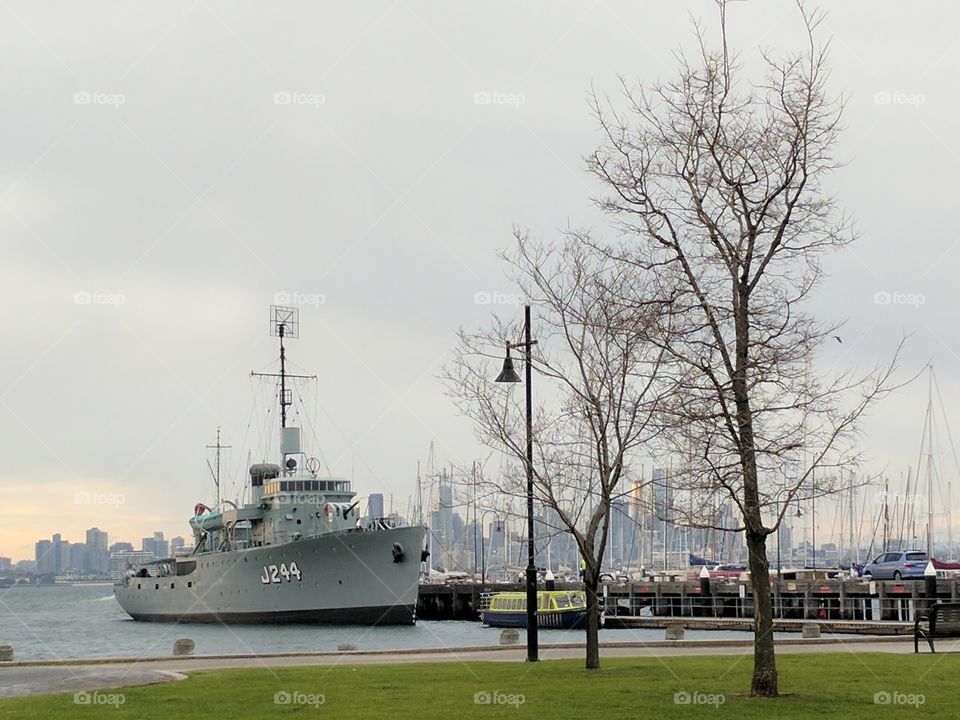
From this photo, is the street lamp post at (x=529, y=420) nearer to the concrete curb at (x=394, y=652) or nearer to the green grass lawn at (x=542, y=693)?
the green grass lawn at (x=542, y=693)

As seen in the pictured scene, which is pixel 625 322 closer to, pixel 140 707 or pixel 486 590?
pixel 140 707

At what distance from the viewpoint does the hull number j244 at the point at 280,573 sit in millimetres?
74250

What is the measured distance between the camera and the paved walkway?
24625 mm

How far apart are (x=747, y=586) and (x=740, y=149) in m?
53.5

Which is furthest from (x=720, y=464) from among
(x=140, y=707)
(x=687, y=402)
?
(x=140, y=707)

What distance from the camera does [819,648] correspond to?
110 ft

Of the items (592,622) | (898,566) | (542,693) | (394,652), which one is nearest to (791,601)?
(898,566)

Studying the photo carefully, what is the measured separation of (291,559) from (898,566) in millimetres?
34653

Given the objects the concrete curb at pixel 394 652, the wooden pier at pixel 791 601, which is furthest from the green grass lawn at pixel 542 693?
the wooden pier at pixel 791 601

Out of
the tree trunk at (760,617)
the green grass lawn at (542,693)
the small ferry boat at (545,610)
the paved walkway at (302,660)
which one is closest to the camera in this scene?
the green grass lawn at (542,693)

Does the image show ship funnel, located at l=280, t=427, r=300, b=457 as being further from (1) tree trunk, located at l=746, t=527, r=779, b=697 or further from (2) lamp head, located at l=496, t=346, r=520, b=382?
(1) tree trunk, located at l=746, t=527, r=779, b=697

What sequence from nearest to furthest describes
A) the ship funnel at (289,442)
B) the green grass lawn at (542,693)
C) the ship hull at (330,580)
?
the green grass lawn at (542,693), the ship hull at (330,580), the ship funnel at (289,442)

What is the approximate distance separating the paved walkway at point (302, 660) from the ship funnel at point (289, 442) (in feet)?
165

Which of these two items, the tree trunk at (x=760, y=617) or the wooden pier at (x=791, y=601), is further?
the wooden pier at (x=791, y=601)
